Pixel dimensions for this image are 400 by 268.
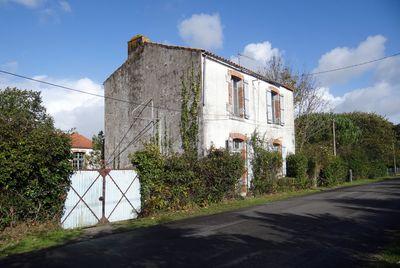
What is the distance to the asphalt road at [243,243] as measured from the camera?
23.5ft

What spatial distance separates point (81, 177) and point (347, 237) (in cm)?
750

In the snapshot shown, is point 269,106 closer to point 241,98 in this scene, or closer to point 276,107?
point 276,107

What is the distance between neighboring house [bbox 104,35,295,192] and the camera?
1875 cm

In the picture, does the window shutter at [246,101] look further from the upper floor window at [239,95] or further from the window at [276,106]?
the window at [276,106]

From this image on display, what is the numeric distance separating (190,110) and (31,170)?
894 cm

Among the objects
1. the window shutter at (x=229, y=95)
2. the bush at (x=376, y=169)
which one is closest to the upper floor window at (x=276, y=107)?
the window shutter at (x=229, y=95)

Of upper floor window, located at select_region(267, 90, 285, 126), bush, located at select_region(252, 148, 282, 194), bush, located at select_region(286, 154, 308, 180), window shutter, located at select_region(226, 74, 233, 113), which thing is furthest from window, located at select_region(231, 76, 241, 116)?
bush, located at select_region(286, 154, 308, 180)

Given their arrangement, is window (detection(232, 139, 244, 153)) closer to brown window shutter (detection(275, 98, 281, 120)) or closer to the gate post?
brown window shutter (detection(275, 98, 281, 120))

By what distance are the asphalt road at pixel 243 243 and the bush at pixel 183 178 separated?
2340 millimetres

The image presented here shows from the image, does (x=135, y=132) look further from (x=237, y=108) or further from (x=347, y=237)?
(x=347, y=237)

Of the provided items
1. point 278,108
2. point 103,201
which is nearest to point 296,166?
point 278,108

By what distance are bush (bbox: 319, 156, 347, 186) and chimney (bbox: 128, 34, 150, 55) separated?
46.7 ft

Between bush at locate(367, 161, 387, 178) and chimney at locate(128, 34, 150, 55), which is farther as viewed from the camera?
bush at locate(367, 161, 387, 178)

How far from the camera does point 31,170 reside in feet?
35.1
